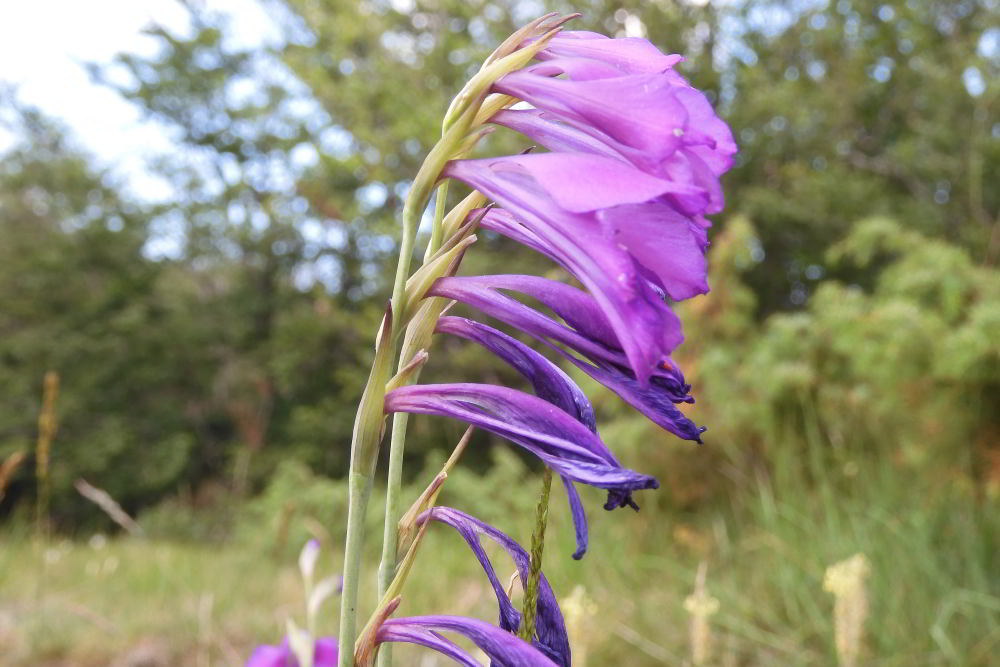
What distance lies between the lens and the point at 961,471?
126 inches

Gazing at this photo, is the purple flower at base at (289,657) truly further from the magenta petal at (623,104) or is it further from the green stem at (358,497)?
the magenta petal at (623,104)

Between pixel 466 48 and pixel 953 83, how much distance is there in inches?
237

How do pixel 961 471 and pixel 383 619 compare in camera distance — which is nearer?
pixel 383 619

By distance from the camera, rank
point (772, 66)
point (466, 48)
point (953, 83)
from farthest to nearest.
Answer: point (772, 66) < point (466, 48) < point (953, 83)

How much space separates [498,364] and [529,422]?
10.5 m

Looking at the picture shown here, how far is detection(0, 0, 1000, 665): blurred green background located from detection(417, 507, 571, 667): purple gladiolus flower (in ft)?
1.81

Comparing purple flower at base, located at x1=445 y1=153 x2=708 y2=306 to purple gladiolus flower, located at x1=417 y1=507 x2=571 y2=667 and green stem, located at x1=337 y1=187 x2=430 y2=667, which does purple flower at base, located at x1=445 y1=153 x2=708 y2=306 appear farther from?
purple gladiolus flower, located at x1=417 y1=507 x2=571 y2=667

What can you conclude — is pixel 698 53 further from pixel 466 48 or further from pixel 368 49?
pixel 368 49

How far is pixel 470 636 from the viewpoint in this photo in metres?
0.65

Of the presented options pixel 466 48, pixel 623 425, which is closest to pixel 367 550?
pixel 623 425


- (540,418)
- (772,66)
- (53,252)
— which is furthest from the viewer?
(53,252)

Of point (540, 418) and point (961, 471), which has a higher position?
point (540, 418)

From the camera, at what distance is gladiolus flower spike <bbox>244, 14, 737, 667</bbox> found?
1.87 ft

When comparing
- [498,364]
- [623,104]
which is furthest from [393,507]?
[498,364]
